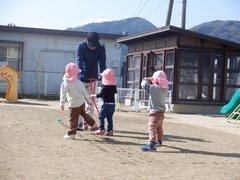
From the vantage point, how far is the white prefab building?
21.9 meters

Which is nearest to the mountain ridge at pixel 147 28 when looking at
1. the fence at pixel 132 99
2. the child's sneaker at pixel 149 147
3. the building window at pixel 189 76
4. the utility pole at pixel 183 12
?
the utility pole at pixel 183 12

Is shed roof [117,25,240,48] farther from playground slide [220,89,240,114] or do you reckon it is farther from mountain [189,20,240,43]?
mountain [189,20,240,43]

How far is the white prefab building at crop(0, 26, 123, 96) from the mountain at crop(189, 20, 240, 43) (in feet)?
218

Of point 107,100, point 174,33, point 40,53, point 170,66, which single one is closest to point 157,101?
point 107,100

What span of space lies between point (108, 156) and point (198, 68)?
10295 millimetres

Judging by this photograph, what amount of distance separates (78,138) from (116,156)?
1.56m

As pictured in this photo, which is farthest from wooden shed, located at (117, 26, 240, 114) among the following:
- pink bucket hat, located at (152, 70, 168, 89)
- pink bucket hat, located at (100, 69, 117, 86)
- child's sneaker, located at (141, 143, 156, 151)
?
child's sneaker, located at (141, 143, 156, 151)

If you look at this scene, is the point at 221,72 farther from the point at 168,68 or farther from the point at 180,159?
the point at 180,159

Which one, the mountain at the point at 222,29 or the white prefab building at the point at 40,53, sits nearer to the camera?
the white prefab building at the point at 40,53

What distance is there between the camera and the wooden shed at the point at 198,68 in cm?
1492

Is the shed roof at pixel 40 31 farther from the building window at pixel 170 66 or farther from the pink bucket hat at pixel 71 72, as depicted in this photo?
the pink bucket hat at pixel 71 72

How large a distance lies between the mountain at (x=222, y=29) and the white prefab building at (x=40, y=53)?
218ft

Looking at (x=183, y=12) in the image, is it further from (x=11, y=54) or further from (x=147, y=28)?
(x=147, y=28)

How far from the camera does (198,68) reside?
49.5 feet
